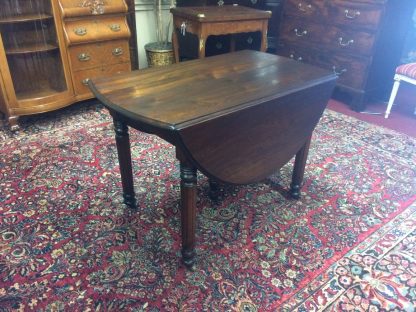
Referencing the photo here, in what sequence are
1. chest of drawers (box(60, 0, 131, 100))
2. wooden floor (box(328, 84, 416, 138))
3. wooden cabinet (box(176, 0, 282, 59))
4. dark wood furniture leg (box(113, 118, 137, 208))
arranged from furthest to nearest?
wooden cabinet (box(176, 0, 282, 59)), wooden floor (box(328, 84, 416, 138)), chest of drawers (box(60, 0, 131, 100)), dark wood furniture leg (box(113, 118, 137, 208))

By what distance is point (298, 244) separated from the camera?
1.52 m

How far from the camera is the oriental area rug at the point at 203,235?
127cm

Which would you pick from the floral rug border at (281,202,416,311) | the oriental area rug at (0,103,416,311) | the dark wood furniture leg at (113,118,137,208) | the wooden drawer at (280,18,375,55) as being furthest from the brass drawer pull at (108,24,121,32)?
the floral rug border at (281,202,416,311)

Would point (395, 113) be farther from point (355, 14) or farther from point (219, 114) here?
point (219, 114)

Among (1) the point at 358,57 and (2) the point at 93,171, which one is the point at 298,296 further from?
(1) the point at 358,57

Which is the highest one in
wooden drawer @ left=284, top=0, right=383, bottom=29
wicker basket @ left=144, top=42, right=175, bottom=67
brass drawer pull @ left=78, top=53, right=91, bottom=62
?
wooden drawer @ left=284, top=0, right=383, bottom=29

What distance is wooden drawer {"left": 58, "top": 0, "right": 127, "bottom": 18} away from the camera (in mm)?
2373

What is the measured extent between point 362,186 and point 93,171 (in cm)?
155

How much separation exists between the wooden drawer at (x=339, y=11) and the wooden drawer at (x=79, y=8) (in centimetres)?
158

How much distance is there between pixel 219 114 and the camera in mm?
1164

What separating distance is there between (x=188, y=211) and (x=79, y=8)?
189 centimetres

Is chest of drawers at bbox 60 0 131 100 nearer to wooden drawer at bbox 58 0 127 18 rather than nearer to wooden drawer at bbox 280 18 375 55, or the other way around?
wooden drawer at bbox 58 0 127 18

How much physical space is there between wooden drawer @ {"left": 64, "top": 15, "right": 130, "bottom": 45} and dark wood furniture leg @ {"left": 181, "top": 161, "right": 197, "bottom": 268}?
1.76 meters

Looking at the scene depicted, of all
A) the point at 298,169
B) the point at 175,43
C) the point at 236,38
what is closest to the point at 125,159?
the point at 298,169
